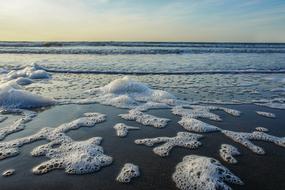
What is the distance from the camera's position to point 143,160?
127 inches

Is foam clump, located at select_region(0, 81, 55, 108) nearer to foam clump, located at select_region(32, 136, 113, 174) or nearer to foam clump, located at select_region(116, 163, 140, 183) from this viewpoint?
foam clump, located at select_region(32, 136, 113, 174)

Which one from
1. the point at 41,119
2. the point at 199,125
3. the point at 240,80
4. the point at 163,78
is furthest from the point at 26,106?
the point at 240,80

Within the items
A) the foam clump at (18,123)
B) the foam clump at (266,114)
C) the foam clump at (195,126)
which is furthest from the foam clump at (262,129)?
the foam clump at (18,123)

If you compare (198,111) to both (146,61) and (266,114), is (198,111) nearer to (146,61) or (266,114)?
(266,114)

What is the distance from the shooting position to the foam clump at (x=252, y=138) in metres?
3.64

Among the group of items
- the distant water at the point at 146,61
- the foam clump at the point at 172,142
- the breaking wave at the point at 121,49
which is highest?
the foam clump at the point at 172,142

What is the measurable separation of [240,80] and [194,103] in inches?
154

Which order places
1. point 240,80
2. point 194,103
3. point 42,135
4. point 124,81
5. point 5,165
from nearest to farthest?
point 5,165, point 42,135, point 194,103, point 124,81, point 240,80

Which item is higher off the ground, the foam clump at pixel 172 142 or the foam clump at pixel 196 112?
the foam clump at pixel 172 142

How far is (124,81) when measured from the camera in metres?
7.14

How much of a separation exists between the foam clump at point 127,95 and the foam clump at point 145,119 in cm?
59

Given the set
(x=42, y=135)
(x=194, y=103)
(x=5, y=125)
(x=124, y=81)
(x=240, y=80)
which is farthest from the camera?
(x=240, y=80)

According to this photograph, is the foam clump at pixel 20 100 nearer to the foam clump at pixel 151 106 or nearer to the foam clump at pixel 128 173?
the foam clump at pixel 151 106

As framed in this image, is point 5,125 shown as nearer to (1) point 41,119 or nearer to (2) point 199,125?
(1) point 41,119
